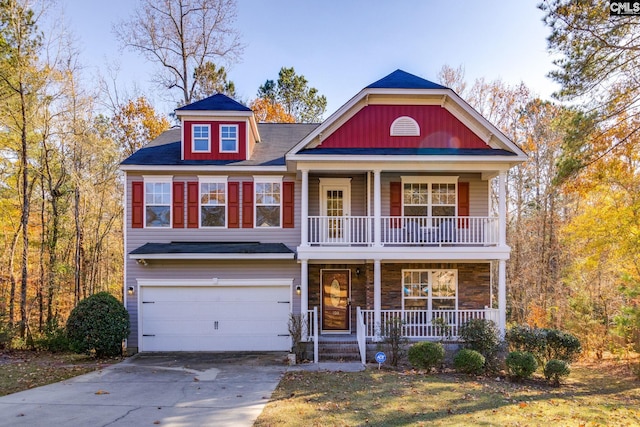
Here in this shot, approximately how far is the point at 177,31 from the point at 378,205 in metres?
17.7

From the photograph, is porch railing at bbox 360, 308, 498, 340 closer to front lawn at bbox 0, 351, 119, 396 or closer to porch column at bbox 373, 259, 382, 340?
porch column at bbox 373, 259, 382, 340

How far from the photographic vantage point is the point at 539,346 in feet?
38.5

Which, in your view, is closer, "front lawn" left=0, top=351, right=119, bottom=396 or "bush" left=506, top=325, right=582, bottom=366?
"front lawn" left=0, top=351, right=119, bottom=396

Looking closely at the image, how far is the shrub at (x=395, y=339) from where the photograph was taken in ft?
39.2

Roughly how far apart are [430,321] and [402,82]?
713 cm

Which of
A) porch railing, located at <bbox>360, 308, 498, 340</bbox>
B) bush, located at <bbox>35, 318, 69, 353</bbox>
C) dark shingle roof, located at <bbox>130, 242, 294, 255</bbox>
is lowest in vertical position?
bush, located at <bbox>35, 318, 69, 353</bbox>

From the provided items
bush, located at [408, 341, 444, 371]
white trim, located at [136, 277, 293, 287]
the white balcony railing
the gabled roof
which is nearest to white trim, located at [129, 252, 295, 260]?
white trim, located at [136, 277, 293, 287]

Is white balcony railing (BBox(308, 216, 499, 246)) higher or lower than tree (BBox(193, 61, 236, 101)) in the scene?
lower

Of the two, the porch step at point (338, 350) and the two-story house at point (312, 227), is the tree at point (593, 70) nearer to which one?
the two-story house at point (312, 227)

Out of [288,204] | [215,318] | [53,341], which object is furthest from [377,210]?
[53,341]

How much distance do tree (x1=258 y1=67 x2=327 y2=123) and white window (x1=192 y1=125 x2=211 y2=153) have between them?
16573 mm

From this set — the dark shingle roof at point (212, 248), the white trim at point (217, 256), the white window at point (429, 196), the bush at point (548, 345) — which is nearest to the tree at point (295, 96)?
the white window at point (429, 196)

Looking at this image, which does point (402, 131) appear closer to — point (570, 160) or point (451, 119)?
point (451, 119)

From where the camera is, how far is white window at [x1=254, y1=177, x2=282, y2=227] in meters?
14.4
